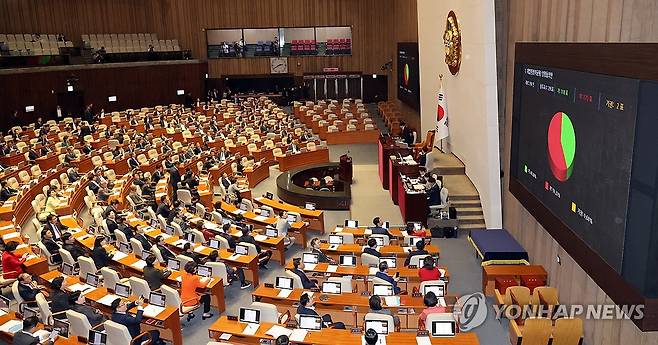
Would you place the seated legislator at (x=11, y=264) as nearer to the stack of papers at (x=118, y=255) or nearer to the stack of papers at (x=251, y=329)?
the stack of papers at (x=118, y=255)

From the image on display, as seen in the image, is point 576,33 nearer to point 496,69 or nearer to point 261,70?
point 496,69

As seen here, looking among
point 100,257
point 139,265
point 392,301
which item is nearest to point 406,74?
point 139,265

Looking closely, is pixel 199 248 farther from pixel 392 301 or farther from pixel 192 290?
pixel 392 301

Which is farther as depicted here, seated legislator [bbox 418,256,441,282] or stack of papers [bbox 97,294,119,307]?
seated legislator [bbox 418,256,441,282]

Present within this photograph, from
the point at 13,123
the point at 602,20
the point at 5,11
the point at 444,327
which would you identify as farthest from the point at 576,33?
the point at 5,11

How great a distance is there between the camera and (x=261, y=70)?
44.9 metres

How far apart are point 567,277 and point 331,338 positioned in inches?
198

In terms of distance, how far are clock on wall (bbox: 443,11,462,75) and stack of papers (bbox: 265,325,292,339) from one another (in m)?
12.3

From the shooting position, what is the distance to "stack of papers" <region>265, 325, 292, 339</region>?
32.3 feet

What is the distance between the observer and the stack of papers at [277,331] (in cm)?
984

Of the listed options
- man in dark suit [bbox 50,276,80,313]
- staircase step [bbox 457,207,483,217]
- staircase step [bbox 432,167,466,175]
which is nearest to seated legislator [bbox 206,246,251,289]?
man in dark suit [bbox 50,276,80,313]

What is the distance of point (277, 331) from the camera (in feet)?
32.8

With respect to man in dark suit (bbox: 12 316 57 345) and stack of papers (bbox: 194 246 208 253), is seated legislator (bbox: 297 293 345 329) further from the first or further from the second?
stack of papers (bbox: 194 246 208 253)

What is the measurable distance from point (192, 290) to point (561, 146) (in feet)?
26.5
